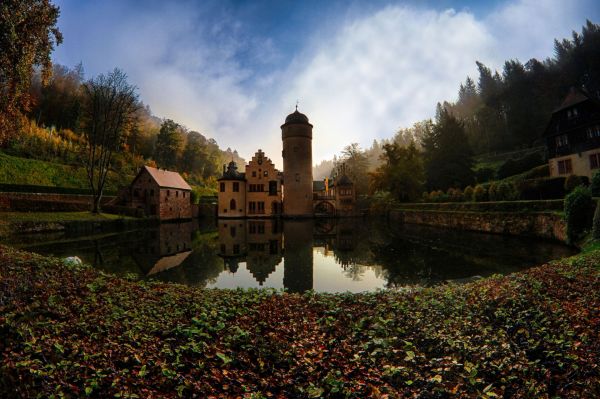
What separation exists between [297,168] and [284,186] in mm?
3345

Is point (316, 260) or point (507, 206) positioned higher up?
point (507, 206)

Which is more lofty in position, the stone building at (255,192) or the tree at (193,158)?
the tree at (193,158)

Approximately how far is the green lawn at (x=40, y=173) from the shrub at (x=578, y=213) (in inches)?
1869

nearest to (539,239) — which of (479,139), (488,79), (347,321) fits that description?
(347,321)

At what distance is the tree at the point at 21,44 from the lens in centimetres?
1196

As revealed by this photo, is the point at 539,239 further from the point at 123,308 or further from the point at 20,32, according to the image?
the point at 20,32

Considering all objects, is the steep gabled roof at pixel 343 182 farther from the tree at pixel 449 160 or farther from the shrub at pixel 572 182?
the shrub at pixel 572 182

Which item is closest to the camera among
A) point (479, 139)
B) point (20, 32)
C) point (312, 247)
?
point (20, 32)

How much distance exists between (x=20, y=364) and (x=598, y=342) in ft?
24.1

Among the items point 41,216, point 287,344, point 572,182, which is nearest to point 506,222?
point 572,182

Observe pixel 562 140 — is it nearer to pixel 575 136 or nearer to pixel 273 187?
pixel 575 136

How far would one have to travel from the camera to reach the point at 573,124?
28.2 m

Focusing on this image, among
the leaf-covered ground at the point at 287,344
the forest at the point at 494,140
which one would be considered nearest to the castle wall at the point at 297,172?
the forest at the point at 494,140

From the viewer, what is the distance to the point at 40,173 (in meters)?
35.3
